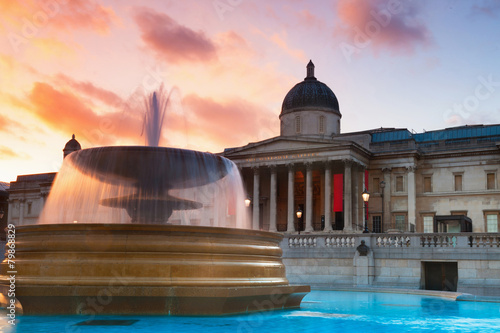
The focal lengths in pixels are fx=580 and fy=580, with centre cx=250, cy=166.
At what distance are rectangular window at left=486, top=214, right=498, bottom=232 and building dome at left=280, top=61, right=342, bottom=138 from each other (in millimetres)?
19427

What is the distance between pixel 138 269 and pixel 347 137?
57104 millimetres

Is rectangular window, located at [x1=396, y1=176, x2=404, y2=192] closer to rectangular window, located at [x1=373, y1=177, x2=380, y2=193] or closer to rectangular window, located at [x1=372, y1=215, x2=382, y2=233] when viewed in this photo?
rectangular window, located at [x1=373, y1=177, x2=380, y2=193]

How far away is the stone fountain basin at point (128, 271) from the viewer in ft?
34.6

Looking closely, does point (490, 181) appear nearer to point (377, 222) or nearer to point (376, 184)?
point (376, 184)

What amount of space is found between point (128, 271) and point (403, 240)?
19846 mm

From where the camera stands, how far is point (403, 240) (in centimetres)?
2798

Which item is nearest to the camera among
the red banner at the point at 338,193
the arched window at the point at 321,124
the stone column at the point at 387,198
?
the red banner at the point at 338,193

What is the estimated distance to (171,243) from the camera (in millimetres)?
11008

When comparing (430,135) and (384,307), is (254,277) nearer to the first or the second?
(384,307)

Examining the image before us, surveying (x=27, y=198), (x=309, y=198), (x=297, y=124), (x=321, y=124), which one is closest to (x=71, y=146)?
(x=27, y=198)

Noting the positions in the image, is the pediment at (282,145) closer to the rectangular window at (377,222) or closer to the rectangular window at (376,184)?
the rectangular window at (376,184)

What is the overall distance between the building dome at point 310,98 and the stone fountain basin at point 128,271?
189 ft

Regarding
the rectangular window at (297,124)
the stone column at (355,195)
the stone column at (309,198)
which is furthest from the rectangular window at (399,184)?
the rectangular window at (297,124)

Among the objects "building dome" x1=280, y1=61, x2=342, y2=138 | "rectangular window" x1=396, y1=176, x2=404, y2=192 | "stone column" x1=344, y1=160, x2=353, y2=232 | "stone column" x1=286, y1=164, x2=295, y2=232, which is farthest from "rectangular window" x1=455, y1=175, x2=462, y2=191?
"stone column" x1=286, y1=164, x2=295, y2=232
